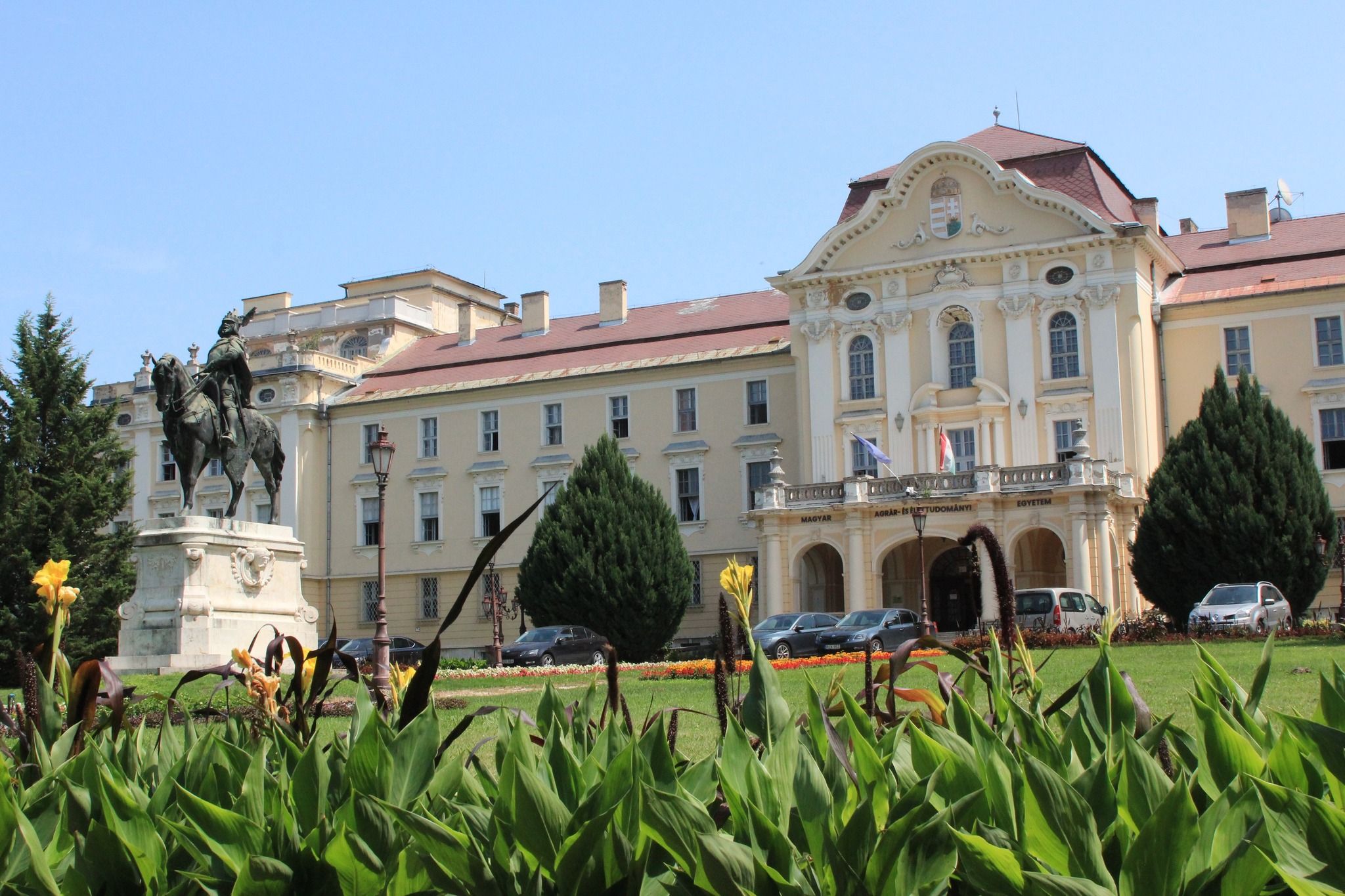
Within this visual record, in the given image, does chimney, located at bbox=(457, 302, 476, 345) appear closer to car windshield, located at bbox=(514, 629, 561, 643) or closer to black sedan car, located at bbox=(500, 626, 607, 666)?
black sedan car, located at bbox=(500, 626, 607, 666)

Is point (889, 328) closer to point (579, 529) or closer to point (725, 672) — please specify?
point (579, 529)

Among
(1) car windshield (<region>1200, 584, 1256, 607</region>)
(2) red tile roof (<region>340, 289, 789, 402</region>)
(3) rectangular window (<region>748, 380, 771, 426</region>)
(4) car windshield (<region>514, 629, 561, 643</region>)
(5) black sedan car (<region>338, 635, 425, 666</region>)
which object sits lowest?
(5) black sedan car (<region>338, 635, 425, 666</region>)

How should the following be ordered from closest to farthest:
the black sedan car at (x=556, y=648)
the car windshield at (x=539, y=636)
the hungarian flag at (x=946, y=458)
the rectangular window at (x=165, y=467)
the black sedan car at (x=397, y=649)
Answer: the black sedan car at (x=556, y=648)
the car windshield at (x=539, y=636)
the black sedan car at (x=397, y=649)
the hungarian flag at (x=946, y=458)
the rectangular window at (x=165, y=467)

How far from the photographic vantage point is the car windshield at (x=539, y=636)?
39.8 meters

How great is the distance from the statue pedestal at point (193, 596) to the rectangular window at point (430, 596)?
32.2 meters

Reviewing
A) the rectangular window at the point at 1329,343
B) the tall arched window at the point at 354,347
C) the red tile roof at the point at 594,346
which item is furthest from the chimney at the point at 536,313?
the rectangular window at the point at 1329,343

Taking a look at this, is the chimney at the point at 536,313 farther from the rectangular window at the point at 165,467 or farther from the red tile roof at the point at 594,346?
the rectangular window at the point at 165,467

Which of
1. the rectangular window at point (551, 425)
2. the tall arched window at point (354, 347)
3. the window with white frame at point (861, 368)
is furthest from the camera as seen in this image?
the tall arched window at point (354, 347)

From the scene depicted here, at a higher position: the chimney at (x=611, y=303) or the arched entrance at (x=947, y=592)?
the chimney at (x=611, y=303)

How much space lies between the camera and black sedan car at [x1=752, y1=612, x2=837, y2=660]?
33.1 m

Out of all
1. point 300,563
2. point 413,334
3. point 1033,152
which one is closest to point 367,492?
point 413,334

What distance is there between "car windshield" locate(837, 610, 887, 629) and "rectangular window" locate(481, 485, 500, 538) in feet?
75.3

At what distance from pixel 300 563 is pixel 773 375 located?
28585 millimetres

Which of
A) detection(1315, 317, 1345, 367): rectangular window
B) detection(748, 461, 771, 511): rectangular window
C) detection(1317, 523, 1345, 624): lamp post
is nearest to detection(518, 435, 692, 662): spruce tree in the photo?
detection(748, 461, 771, 511): rectangular window
